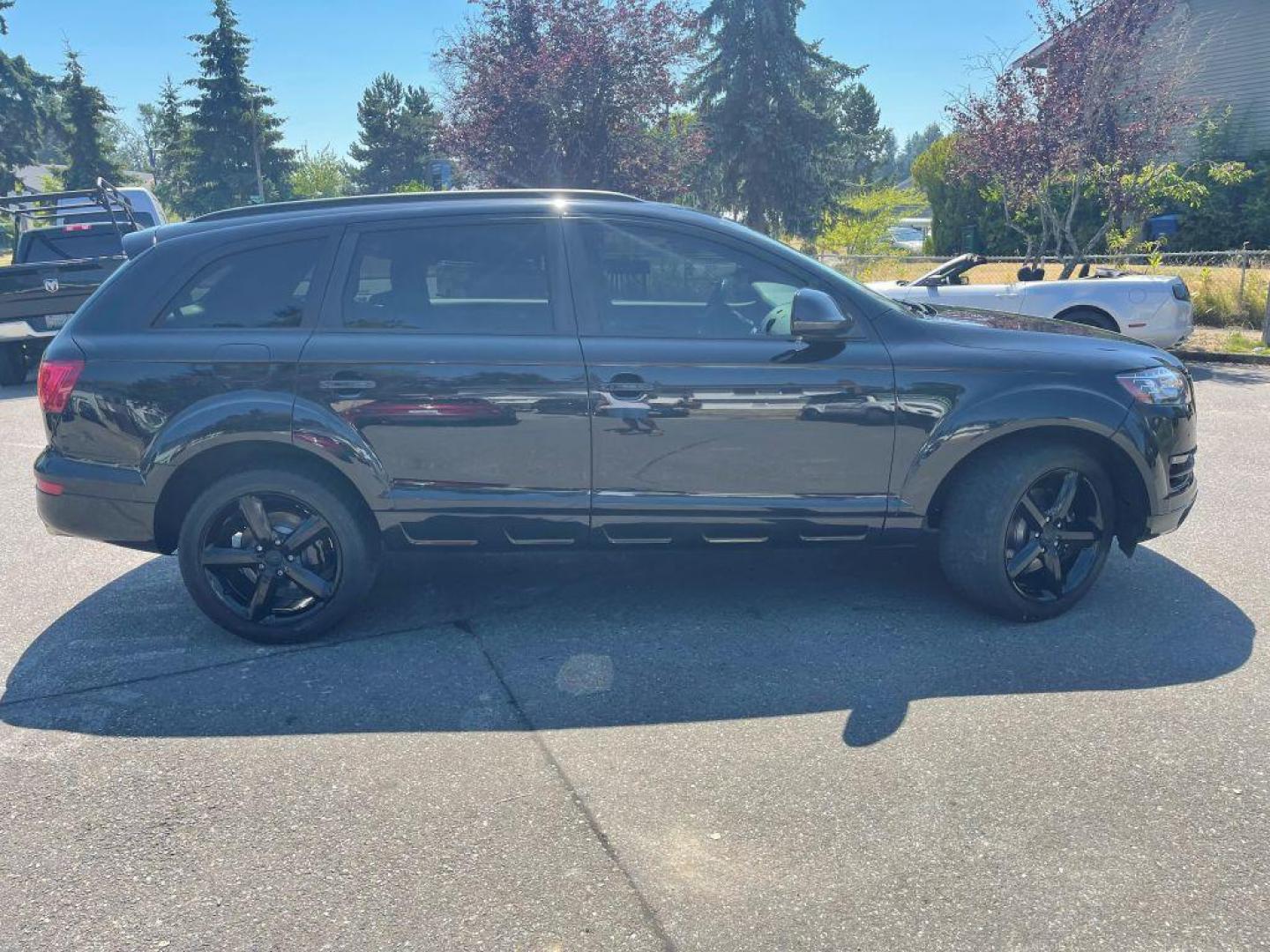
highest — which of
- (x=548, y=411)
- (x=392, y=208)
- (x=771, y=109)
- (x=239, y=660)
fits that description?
(x=771, y=109)

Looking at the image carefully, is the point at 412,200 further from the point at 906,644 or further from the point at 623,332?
the point at 906,644

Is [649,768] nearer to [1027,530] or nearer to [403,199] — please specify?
[1027,530]

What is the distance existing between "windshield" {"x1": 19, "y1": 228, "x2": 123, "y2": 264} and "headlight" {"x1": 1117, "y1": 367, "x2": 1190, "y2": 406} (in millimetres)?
12611

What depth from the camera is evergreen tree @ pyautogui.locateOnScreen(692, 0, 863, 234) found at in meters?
26.2

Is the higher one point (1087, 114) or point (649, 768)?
point (1087, 114)

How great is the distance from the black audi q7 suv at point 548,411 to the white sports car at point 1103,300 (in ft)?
19.7

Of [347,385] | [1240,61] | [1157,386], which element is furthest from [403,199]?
[1240,61]

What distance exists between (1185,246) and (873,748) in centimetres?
2406

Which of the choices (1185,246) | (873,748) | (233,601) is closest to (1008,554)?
(873,748)

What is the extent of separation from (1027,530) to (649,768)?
2.08 m

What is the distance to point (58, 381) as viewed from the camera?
4137mm

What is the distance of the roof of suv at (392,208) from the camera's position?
14.1 ft

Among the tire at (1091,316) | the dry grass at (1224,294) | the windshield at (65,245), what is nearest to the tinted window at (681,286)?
the tire at (1091,316)

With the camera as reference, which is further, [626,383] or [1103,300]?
[1103,300]
